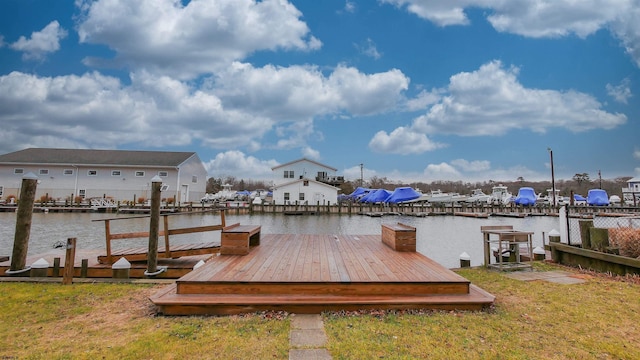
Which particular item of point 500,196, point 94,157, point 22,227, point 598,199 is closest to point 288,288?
point 22,227

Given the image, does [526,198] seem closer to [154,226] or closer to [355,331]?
[154,226]

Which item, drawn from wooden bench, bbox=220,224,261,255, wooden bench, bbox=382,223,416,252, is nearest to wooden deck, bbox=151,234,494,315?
wooden bench, bbox=220,224,261,255

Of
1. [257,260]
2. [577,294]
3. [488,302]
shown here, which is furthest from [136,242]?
[577,294]

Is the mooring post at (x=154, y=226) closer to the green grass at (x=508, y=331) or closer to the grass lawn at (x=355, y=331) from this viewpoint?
the grass lawn at (x=355, y=331)

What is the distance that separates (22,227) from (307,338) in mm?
6689

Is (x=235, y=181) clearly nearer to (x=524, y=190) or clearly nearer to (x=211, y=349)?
(x=524, y=190)

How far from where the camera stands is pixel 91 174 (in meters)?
37.6

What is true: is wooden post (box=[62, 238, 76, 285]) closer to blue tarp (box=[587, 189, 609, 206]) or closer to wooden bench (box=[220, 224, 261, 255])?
wooden bench (box=[220, 224, 261, 255])

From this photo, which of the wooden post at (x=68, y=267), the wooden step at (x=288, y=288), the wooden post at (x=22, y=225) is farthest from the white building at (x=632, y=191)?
the wooden post at (x=22, y=225)

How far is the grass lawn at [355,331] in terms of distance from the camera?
3.20 m

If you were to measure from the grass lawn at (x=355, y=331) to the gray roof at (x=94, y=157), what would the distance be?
35467 mm

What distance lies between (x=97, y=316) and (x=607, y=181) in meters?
86.1

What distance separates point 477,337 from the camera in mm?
3504

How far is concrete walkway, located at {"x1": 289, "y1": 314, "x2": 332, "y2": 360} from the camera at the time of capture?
10.2 feet
